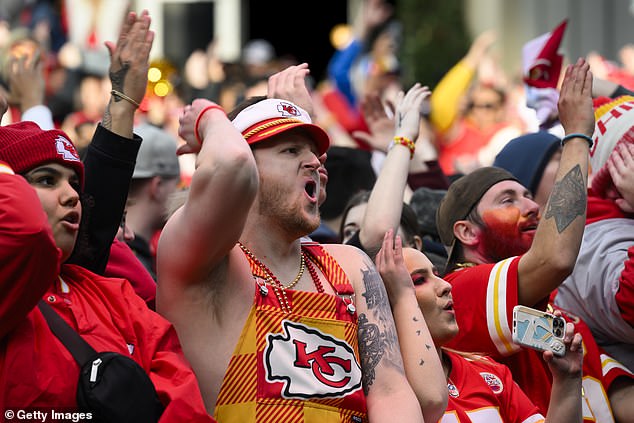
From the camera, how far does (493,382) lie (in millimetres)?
4762

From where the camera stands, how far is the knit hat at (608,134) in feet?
18.6

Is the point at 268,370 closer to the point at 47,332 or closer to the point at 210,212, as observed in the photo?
the point at 210,212

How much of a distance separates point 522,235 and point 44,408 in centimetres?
272

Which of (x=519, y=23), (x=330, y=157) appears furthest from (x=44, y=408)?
(x=519, y=23)

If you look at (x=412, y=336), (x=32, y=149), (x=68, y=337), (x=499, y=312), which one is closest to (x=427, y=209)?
(x=499, y=312)

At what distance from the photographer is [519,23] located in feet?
75.6

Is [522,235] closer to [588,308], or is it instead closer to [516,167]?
[588,308]

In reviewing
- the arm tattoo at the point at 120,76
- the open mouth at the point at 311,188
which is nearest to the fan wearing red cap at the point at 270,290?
the open mouth at the point at 311,188

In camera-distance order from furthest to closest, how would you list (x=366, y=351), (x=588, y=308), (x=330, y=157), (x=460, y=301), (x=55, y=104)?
(x=55, y=104) < (x=330, y=157) < (x=588, y=308) < (x=460, y=301) < (x=366, y=351)

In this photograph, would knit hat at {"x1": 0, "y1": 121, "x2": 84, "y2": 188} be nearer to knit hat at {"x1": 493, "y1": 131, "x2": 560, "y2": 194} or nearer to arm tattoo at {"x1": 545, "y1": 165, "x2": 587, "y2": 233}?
arm tattoo at {"x1": 545, "y1": 165, "x2": 587, "y2": 233}

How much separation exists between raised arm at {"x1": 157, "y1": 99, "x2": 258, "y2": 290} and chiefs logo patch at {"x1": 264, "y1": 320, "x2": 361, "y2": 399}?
32cm

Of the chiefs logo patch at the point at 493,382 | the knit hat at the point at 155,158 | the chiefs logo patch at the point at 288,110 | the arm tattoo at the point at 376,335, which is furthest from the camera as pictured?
the knit hat at the point at 155,158

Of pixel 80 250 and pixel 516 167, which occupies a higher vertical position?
pixel 80 250

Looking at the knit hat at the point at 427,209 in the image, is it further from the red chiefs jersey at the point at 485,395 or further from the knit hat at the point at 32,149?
the knit hat at the point at 32,149
